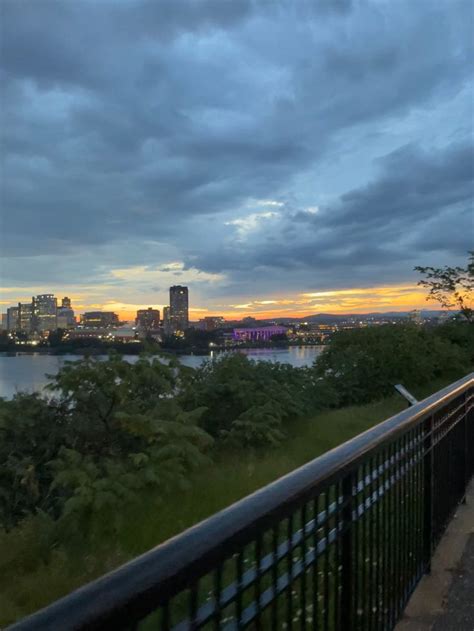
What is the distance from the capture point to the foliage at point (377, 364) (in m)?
13.6

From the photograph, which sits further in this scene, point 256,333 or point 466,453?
point 256,333

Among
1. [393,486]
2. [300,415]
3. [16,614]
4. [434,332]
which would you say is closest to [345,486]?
[393,486]

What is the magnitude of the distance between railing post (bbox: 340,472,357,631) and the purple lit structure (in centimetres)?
1106

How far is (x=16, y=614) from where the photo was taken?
3717 millimetres

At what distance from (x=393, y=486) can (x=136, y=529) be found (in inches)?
101

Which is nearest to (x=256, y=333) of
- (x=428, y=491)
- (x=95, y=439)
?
(x=95, y=439)

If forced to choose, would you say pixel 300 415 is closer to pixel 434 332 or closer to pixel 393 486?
pixel 393 486

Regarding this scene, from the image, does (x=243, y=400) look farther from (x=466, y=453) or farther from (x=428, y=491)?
(x=428, y=491)

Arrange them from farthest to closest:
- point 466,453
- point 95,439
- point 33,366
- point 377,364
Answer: point 377,364 → point 33,366 → point 95,439 → point 466,453

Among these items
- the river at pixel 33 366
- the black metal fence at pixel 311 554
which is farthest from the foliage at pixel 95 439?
the black metal fence at pixel 311 554

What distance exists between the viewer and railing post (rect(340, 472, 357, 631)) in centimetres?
261

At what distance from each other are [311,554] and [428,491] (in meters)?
2.26

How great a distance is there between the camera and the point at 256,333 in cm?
1531

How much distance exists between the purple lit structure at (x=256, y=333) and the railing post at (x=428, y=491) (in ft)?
31.3
